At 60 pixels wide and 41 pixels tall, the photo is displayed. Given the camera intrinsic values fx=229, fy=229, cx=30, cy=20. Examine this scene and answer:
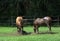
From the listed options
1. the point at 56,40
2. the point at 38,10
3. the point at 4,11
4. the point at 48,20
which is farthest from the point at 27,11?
the point at 56,40

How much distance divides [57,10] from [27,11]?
166 inches

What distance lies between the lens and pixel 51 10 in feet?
103

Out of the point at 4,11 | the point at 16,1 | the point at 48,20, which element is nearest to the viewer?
the point at 48,20

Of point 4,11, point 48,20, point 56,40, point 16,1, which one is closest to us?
point 56,40

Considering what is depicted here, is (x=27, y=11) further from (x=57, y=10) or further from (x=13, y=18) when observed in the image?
(x=57, y=10)

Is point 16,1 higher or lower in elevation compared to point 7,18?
higher

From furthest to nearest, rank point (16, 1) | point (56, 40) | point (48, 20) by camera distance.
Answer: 1. point (16, 1)
2. point (48, 20)
3. point (56, 40)

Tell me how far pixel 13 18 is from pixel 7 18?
120 centimetres

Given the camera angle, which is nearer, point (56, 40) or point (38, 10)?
point (56, 40)

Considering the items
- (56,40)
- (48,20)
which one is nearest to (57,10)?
(48,20)

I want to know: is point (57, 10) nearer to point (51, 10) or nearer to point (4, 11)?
point (51, 10)

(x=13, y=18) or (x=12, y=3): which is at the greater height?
(x=12, y=3)

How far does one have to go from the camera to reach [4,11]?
1276 inches

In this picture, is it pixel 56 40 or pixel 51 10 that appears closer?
pixel 56 40
